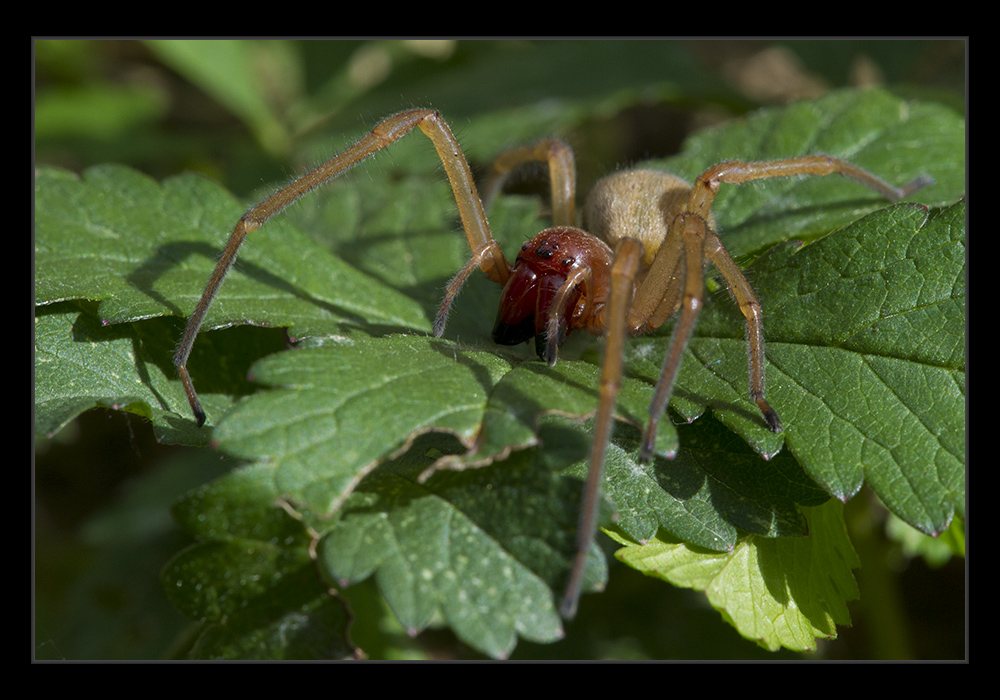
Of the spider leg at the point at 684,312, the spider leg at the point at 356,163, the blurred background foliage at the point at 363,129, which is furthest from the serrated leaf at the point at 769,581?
the spider leg at the point at 356,163

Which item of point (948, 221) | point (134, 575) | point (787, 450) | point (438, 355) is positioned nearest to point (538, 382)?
point (438, 355)

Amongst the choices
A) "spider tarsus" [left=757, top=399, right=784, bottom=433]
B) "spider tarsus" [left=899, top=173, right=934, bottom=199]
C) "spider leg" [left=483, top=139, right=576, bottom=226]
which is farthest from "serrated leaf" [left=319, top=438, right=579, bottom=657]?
"spider tarsus" [left=899, top=173, right=934, bottom=199]

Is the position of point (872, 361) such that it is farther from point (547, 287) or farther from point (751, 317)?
point (547, 287)

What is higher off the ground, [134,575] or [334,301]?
[334,301]

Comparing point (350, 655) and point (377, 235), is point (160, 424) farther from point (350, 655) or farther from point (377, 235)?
point (377, 235)

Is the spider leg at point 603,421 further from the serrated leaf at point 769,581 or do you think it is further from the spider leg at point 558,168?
the spider leg at point 558,168

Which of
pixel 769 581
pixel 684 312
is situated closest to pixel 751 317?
pixel 684 312
